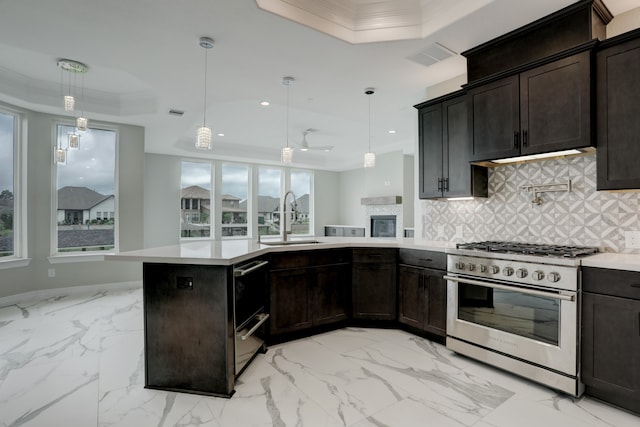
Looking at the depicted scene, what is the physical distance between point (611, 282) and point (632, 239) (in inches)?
24.4

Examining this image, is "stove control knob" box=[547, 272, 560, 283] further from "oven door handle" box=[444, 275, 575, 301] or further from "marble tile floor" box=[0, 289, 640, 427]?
"marble tile floor" box=[0, 289, 640, 427]

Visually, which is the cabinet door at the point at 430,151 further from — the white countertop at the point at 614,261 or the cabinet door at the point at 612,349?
the cabinet door at the point at 612,349

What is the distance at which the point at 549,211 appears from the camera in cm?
288

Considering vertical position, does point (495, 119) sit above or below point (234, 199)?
above

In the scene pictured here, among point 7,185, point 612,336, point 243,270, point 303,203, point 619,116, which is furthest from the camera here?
point 303,203

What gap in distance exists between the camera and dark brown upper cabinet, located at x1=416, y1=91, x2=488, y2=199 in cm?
322

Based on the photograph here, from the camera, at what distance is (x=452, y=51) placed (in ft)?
9.95

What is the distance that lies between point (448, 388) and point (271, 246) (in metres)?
1.74

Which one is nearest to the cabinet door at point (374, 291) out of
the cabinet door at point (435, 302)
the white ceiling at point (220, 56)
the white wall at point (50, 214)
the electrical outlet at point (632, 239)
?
the cabinet door at point (435, 302)

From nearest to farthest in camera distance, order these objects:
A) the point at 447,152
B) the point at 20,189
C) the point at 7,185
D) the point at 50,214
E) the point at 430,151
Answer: the point at 447,152 < the point at 430,151 < the point at 7,185 < the point at 20,189 < the point at 50,214

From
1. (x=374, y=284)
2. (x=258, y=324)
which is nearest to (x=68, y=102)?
(x=258, y=324)

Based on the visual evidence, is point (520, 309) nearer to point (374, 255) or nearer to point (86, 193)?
point (374, 255)

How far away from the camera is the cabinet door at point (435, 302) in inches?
117

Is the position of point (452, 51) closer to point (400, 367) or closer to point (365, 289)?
point (365, 289)
